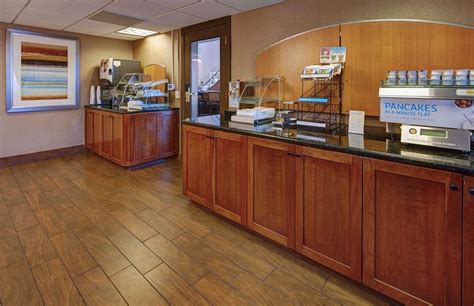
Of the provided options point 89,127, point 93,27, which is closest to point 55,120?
point 89,127

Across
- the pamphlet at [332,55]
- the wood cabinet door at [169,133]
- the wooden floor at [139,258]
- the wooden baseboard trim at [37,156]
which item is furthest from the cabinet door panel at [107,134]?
the pamphlet at [332,55]

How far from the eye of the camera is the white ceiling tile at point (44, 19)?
3831mm

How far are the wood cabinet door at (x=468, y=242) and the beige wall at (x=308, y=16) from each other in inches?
54.2

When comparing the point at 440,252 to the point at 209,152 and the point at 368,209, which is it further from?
the point at 209,152

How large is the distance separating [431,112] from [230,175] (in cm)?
154

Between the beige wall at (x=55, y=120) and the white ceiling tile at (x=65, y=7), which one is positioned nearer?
the white ceiling tile at (x=65, y=7)

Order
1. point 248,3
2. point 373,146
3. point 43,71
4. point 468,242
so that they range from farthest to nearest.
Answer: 1. point 43,71
2. point 248,3
3. point 373,146
4. point 468,242

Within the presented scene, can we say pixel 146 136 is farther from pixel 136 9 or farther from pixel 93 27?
pixel 93 27

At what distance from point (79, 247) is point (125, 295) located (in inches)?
30.9

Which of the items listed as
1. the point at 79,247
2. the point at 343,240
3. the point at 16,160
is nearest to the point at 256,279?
the point at 343,240

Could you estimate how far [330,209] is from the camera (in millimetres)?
1849

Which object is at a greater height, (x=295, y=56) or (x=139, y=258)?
(x=295, y=56)

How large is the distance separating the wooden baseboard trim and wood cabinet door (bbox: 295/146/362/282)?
4.82 m

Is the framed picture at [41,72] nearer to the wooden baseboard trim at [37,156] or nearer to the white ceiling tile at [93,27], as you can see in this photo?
the white ceiling tile at [93,27]
